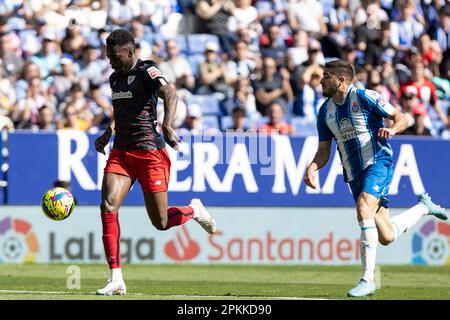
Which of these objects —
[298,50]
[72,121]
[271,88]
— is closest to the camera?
[72,121]

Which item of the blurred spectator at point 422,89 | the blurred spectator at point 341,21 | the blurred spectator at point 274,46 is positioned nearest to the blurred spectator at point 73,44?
the blurred spectator at point 274,46

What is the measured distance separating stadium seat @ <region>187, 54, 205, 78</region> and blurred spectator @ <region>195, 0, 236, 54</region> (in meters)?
0.86

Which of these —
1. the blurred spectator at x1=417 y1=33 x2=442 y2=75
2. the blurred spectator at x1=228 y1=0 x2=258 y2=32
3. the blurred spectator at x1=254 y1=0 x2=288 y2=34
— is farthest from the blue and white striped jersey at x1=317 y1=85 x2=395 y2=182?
the blurred spectator at x1=417 y1=33 x2=442 y2=75

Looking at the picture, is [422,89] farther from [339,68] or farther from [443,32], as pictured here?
[339,68]

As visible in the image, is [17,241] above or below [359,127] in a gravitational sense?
below

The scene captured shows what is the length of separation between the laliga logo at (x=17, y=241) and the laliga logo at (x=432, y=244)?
6562mm

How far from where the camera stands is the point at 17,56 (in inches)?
853

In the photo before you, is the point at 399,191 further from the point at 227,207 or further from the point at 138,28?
the point at 138,28

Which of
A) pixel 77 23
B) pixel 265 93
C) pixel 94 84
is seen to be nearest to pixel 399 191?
pixel 265 93

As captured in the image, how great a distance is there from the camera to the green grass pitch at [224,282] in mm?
12461

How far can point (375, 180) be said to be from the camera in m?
12.3

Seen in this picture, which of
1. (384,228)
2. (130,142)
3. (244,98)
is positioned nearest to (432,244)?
(244,98)

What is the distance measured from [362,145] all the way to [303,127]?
8972 millimetres

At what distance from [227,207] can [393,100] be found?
5504 mm
